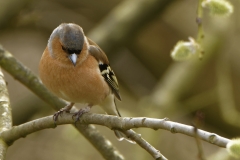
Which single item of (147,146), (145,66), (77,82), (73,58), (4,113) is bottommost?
(147,146)

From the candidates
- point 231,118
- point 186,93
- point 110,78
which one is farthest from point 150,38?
point 110,78

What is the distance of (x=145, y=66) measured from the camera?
7.31 metres

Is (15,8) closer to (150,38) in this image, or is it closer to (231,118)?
(150,38)

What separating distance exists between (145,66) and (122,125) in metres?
4.33

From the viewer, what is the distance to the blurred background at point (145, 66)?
19.5 feet

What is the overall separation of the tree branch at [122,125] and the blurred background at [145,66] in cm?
155

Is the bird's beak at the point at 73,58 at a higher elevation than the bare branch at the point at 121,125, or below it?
higher

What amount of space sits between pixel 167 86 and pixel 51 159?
2.45 meters

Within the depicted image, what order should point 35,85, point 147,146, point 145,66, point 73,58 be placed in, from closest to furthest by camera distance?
point 147,146
point 73,58
point 35,85
point 145,66

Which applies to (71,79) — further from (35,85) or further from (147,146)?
(147,146)

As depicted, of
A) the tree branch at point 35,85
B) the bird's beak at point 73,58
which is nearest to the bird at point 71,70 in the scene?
the bird's beak at point 73,58

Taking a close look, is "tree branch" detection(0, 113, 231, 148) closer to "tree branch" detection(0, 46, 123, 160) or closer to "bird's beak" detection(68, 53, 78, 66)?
"tree branch" detection(0, 46, 123, 160)

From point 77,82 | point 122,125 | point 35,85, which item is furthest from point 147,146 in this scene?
point 35,85

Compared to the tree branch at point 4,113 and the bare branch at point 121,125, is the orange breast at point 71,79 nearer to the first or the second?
the bare branch at point 121,125
